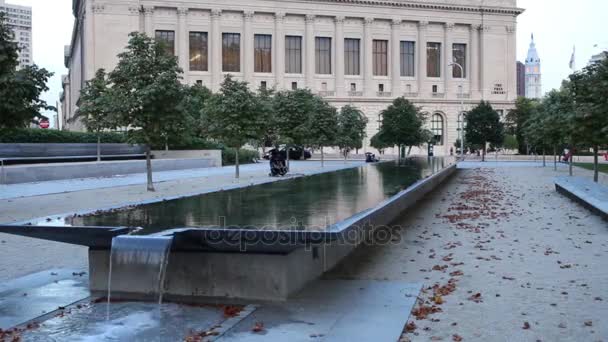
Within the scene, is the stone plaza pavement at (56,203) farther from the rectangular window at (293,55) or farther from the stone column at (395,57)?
the stone column at (395,57)

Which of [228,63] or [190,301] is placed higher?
[228,63]

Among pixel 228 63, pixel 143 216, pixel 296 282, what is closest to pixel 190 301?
pixel 296 282

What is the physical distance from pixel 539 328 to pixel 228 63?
87901mm

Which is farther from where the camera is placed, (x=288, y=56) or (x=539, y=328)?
(x=288, y=56)

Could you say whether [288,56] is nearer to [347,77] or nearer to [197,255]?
[347,77]

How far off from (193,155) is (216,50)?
46672 millimetres

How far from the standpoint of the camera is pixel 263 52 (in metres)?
92.9

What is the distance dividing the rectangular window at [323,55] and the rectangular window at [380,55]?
25.2 feet

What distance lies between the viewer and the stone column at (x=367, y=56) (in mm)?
96062

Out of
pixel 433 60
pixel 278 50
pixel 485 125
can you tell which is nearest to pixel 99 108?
pixel 485 125

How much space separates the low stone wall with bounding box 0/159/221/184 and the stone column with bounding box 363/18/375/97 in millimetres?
58761

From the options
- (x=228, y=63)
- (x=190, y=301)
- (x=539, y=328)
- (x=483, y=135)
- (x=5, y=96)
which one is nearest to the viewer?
(x=539, y=328)

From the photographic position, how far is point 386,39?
9781 centimetres

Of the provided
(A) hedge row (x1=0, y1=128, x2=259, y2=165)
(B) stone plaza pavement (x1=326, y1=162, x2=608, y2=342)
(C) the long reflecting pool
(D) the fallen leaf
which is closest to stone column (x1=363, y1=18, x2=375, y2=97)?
(A) hedge row (x1=0, y1=128, x2=259, y2=165)
